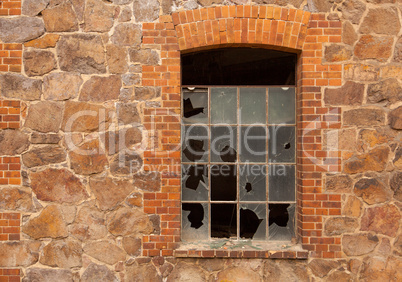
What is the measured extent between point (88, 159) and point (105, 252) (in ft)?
3.36

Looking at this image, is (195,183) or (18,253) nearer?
(18,253)

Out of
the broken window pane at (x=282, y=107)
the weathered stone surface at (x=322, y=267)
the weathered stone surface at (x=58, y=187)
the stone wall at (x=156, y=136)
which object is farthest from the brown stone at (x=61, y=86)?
the weathered stone surface at (x=322, y=267)

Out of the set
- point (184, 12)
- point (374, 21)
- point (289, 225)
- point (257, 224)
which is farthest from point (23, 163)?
point (374, 21)

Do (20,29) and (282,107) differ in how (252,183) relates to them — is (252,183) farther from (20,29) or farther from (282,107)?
(20,29)

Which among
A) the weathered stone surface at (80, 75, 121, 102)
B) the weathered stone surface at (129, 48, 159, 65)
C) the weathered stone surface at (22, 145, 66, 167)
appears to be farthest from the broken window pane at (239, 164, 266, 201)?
the weathered stone surface at (22, 145, 66, 167)

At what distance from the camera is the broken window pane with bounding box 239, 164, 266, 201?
12.3 ft

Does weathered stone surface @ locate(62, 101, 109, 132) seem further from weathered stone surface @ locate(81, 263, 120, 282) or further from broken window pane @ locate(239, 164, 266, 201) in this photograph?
broken window pane @ locate(239, 164, 266, 201)

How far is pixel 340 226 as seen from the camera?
139 inches

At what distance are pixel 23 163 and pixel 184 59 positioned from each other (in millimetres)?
2114

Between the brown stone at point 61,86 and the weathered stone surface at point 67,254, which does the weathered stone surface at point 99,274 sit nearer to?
the weathered stone surface at point 67,254

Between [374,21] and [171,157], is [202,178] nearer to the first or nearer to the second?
[171,157]

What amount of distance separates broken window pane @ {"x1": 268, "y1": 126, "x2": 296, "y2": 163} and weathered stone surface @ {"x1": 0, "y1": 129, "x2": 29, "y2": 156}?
2730 mm

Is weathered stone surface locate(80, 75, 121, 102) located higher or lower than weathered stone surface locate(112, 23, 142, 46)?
lower

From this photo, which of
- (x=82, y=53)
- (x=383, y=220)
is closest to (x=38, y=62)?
(x=82, y=53)
